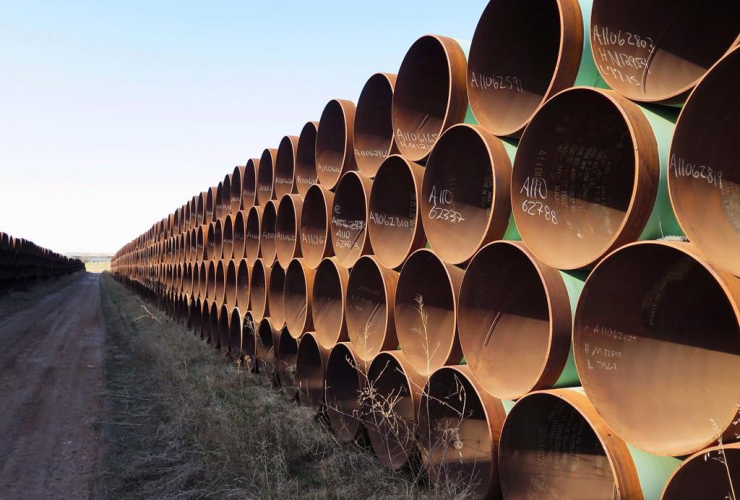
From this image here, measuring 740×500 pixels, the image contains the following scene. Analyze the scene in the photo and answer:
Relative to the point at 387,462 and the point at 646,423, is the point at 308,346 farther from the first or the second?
the point at 646,423

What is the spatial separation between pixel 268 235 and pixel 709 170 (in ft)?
20.2

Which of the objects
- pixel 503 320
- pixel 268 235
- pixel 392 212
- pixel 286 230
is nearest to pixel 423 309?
pixel 503 320

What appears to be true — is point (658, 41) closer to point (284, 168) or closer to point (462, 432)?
point (462, 432)

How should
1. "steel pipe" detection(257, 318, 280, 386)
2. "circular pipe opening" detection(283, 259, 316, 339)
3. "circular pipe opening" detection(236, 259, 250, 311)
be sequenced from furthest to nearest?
"circular pipe opening" detection(236, 259, 250, 311) → "steel pipe" detection(257, 318, 280, 386) → "circular pipe opening" detection(283, 259, 316, 339)

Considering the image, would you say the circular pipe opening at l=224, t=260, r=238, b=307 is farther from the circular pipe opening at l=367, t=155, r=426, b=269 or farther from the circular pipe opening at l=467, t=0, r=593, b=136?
the circular pipe opening at l=467, t=0, r=593, b=136

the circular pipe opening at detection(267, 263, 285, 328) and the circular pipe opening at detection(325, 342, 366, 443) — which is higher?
the circular pipe opening at detection(267, 263, 285, 328)

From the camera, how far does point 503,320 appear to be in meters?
3.23

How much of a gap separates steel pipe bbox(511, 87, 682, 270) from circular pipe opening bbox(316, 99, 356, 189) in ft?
8.57

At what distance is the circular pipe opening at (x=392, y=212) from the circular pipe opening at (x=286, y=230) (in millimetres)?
2018

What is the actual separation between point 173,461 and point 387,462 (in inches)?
71.3

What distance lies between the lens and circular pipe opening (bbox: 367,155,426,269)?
428cm

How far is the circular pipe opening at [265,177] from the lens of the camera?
310 inches

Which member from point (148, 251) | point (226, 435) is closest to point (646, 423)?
point (226, 435)

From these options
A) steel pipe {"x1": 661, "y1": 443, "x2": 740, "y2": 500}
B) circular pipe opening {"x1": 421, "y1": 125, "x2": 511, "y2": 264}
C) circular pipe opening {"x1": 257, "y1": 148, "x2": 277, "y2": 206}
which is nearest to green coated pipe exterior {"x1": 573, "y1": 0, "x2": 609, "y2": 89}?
circular pipe opening {"x1": 421, "y1": 125, "x2": 511, "y2": 264}
